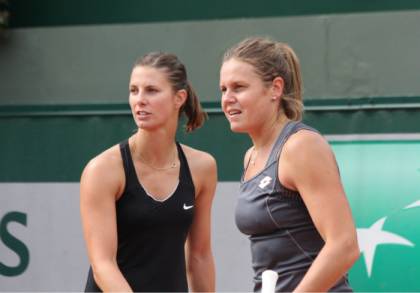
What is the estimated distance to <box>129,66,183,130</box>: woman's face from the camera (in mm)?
3154

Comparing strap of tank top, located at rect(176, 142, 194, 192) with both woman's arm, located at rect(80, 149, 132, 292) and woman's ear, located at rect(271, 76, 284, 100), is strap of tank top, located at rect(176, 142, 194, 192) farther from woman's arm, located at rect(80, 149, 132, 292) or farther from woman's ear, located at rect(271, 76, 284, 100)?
woman's ear, located at rect(271, 76, 284, 100)

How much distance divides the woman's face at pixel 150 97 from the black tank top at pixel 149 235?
13cm

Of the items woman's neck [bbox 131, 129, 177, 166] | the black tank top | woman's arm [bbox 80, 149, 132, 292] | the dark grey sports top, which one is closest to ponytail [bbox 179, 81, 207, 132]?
woman's neck [bbox 131, 129, 177, 166]

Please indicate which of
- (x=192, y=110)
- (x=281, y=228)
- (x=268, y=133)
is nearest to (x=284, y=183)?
(x=281, y=228)

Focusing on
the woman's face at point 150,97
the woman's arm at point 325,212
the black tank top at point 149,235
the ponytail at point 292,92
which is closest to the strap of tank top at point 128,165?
the black tank top at point 149,235

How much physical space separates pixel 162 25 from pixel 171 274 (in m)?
2.08

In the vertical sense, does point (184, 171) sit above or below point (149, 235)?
above

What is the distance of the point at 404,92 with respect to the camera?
457cm

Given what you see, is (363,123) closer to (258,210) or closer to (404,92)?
(404,92)

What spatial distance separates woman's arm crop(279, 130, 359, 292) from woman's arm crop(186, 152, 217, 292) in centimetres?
100

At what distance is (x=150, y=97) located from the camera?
3.17 metres

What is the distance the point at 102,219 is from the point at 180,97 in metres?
0.59

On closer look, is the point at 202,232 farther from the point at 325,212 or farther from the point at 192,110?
the point at 325,212

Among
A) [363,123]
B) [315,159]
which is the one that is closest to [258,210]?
[315,159]
